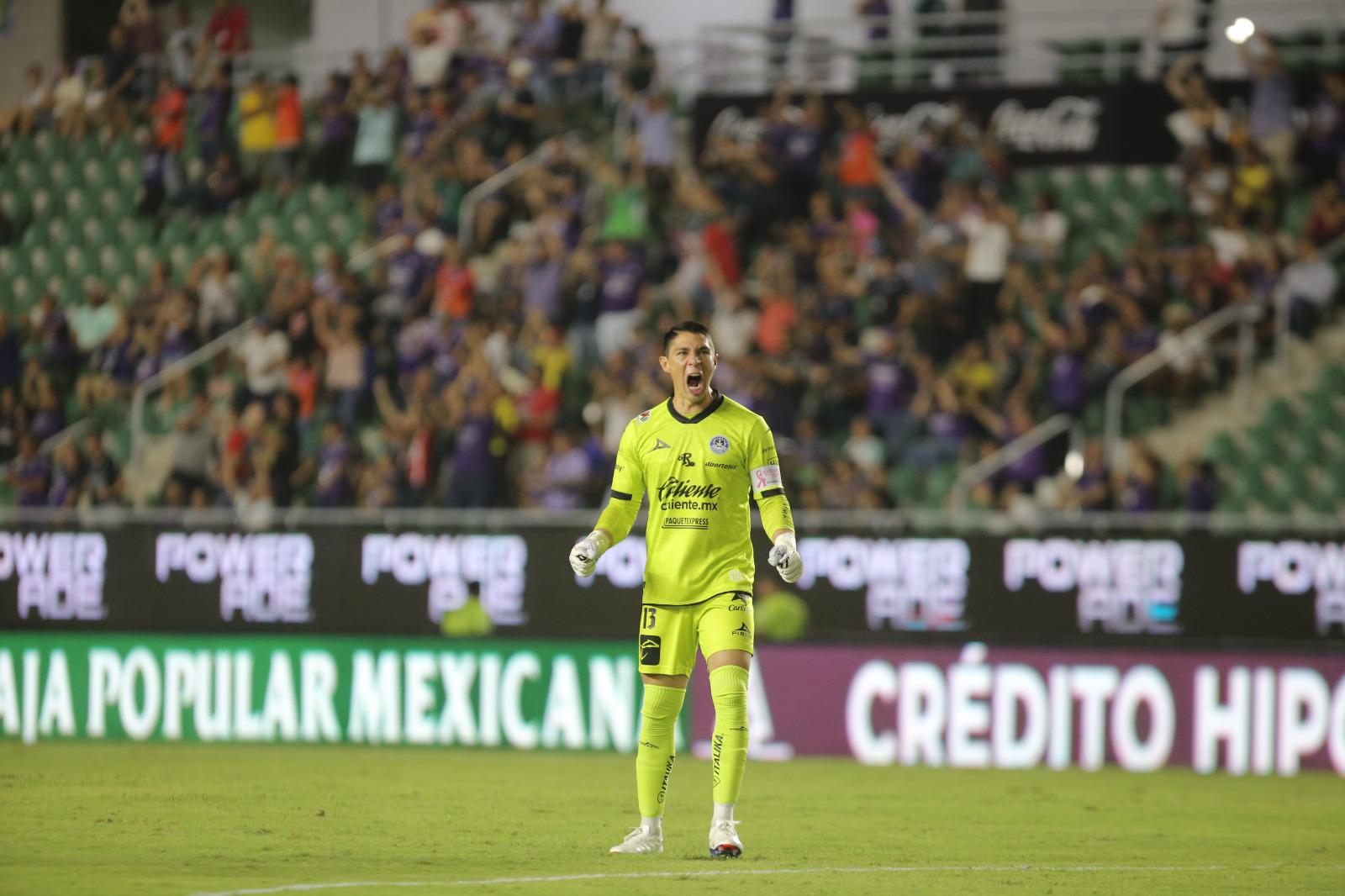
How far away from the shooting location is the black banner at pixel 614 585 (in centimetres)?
1550

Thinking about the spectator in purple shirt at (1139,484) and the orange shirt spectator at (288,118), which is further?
the orange shirt spectator at (288,118)

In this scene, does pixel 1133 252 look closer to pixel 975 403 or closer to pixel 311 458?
pixel 975 403

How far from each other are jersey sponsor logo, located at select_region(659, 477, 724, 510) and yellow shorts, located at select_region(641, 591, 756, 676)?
43cm

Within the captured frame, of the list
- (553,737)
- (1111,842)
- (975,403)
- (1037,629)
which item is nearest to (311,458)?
(553,737)

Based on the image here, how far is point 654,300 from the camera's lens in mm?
21031

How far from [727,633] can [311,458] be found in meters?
11.6

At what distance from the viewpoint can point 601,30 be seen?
947 inches

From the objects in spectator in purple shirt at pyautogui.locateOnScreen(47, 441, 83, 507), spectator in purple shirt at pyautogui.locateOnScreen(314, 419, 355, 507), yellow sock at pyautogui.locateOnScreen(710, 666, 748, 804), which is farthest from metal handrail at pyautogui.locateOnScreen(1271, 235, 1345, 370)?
spectator in purple shirt at pyautogui.locateOnScreen(47, 441, 83, 507)

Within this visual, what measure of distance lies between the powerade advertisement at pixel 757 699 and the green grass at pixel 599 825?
0.50 metres

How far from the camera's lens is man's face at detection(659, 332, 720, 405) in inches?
360

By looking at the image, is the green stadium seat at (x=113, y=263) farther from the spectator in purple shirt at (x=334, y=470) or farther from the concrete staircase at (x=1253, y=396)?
the concrete staircase at (x=1253, y=396)

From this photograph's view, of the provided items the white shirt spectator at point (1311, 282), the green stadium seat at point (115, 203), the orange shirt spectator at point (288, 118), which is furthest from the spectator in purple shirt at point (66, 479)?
the white shirt spectator at point (1311, 282)

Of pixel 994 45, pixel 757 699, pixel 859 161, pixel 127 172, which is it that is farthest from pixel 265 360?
pixel 994 45

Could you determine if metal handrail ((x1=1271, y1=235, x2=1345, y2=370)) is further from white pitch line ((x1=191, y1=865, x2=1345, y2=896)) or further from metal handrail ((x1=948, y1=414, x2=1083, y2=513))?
white pitch line ((x1=191, y1=865, x2=1345, y2=896))
